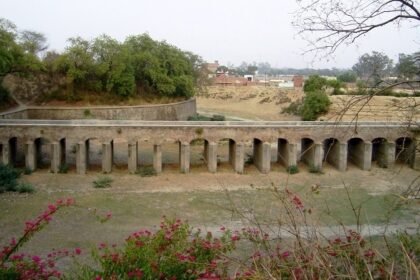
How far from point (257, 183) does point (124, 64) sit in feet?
57.6

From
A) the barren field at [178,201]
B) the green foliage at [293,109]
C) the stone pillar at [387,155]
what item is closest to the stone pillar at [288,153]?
the barren field at [178,201]

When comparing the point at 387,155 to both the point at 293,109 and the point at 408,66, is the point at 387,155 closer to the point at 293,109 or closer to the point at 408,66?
the point at 408,66

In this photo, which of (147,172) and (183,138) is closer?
(147,172)

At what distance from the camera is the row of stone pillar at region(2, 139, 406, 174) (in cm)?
2439

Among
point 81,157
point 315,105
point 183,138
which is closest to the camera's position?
point 81,157

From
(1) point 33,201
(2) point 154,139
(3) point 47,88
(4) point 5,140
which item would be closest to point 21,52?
(3) point 47,88

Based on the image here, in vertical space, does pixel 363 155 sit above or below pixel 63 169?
above

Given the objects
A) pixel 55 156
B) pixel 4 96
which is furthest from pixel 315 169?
pixel 4 96

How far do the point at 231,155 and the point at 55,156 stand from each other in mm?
9878

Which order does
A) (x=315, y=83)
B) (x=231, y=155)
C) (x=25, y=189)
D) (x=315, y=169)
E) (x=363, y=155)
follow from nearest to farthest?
(x=25, y=189) < (x=315, y=169) < (x=363, y=155) < (x=231, y=155) < (x=315, y=83)

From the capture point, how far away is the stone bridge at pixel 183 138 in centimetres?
2439

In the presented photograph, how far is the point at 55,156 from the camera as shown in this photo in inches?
957

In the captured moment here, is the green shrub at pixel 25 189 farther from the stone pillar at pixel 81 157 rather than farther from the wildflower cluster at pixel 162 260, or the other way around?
the wildflower cluster at pixel 162 260

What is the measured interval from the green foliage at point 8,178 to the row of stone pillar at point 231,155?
1.51 meters
